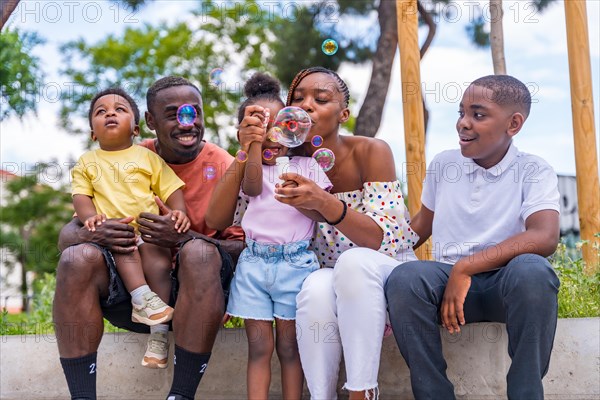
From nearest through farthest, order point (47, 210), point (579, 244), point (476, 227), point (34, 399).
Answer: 1. point (476, 227)
2. point (34, 399)
3. point (579, 244)
4. point (47, 210)

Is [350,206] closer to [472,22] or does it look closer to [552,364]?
[552,364]

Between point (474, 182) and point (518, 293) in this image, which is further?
point (474, 182)

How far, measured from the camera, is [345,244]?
124 inches

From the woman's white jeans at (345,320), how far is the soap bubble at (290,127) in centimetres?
A: 50

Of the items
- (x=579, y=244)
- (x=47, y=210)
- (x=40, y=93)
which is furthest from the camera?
(x=47, y=210)

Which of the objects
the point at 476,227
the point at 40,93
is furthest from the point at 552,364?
the point at 40,93

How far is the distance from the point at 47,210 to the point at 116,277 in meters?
18.6

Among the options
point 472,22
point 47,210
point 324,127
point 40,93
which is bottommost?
point 47,210

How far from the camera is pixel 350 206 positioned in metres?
3.18

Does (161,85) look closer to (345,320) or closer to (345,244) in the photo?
(345,244)

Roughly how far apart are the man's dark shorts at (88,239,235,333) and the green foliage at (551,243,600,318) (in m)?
1.76

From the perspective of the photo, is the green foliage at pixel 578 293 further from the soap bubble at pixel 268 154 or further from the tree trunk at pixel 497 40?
the soap bubble at pixel 268 154

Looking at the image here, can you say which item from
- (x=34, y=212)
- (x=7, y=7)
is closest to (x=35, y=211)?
(x=34, y=212)

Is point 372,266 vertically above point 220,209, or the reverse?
point 220,209
